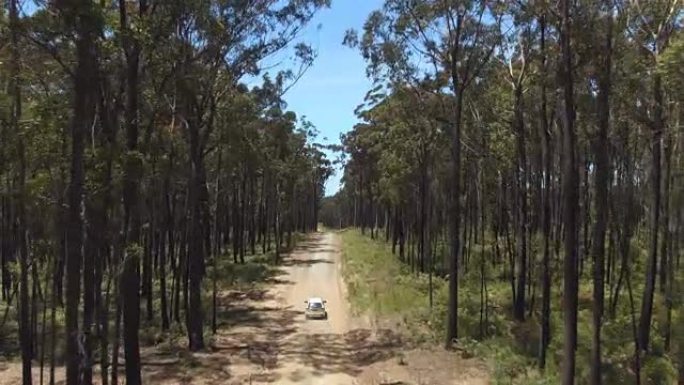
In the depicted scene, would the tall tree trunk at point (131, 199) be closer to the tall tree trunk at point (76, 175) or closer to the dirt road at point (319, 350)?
the tall tree trunk at point (76, 175)

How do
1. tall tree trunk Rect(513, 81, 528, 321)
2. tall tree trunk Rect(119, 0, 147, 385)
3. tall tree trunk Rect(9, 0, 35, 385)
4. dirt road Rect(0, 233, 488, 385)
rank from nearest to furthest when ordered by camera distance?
1. tall tree trunk Rect(119, 0, 147, 385)
2. tall tree trunk Rect(9, 0, 35, 385)
3. dirt road Rect(0, 233, 488, 385)
4. tall tree trunk Rect(513, 81, 528, 321)

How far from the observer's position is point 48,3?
48.0ft

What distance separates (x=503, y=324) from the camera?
1182 inches

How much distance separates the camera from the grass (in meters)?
22.2

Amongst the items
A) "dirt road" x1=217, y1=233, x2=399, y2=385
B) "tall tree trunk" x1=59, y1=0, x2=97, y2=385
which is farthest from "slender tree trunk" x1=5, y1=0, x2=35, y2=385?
"dirt road" x1=217, y1=233, x2=399, y2=385

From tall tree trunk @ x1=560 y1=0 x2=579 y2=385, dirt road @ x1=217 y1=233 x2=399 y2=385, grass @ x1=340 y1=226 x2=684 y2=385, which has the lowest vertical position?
dirt road @ x1=217 y1=233 x2=399 y2=385

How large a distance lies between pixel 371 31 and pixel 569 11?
12.2 meters

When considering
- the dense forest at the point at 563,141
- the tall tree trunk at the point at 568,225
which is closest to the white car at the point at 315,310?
the dense forest at the point at 563,141

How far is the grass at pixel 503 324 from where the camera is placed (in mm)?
22156

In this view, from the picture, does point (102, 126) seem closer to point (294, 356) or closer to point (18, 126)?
point (18, 126)

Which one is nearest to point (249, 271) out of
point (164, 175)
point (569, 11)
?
point (164, 175)

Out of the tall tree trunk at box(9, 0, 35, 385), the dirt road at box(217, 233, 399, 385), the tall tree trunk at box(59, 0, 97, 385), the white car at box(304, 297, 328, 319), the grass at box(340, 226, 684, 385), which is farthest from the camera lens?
the white car at box(304, 297, 328, 319)

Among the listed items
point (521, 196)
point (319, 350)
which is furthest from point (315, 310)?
point (521, 196)

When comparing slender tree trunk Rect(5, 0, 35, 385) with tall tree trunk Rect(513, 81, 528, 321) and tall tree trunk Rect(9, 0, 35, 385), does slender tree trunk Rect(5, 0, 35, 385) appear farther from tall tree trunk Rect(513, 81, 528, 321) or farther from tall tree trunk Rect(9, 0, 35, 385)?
tall tree trunk Rect(513, 81, 528, 321)
